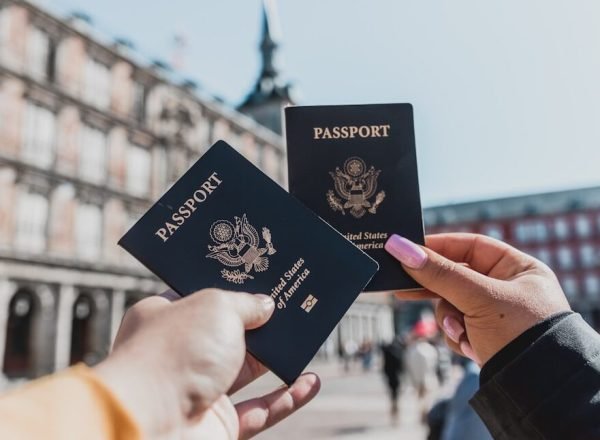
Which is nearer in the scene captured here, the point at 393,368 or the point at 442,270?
the point at 442,270

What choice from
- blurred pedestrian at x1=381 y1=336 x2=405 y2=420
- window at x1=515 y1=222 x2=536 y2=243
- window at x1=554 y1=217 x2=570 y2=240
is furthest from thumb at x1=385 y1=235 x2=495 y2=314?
window at x1=554 y1=217 x2=570 y2=240

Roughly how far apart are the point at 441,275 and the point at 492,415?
16.1 inches

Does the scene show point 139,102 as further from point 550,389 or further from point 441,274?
point 550,389

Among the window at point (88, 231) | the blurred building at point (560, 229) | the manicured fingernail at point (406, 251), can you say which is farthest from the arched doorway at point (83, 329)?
the blurred building at point (560, 229)

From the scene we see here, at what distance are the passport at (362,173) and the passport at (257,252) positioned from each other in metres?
0.16

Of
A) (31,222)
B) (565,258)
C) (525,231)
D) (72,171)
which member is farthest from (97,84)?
(565,258)

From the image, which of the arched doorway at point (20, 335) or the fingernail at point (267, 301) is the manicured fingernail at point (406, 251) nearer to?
the fingernail at point (267, 301)

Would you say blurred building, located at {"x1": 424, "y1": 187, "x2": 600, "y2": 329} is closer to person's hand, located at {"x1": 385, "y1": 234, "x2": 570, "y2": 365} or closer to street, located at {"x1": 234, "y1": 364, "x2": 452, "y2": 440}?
street, located at {"x1": 234, "y1": 364, "x2": 452, "y2": 440}

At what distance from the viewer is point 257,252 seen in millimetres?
1529

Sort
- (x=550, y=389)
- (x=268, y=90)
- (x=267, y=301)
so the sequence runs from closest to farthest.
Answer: (x=550, y=389), (x=267, y=301), (x=268, y=90)

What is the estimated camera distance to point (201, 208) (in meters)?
1.54

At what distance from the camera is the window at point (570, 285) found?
50.2 m

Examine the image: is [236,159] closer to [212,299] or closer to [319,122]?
[319,122]

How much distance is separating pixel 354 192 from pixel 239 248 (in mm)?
456
